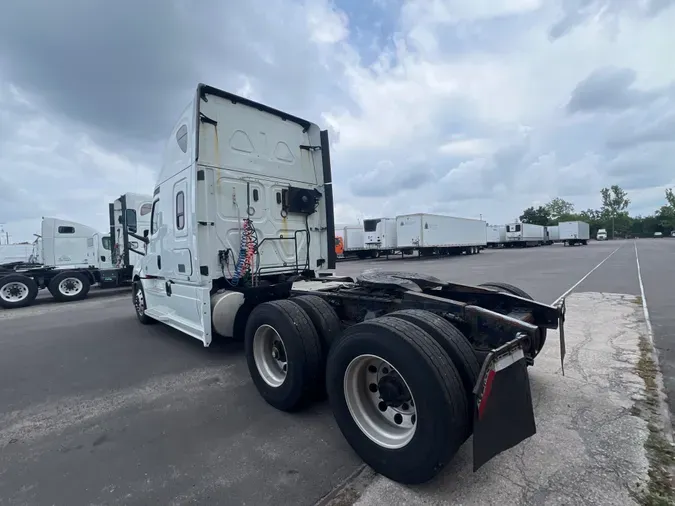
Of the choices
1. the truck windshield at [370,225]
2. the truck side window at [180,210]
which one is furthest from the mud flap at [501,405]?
the truck windshield at [370,225]

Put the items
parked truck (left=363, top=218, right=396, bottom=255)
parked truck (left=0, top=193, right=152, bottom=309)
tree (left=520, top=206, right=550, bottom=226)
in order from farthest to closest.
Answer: tree (left=520, top=206, right=550, bottom=226), parked truck (left=363, top=218, right=396, bottom=255), parked truck (left=0, top=193, right=152, bottom=309)

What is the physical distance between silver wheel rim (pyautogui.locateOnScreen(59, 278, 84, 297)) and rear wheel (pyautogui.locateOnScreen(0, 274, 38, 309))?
2.36ft

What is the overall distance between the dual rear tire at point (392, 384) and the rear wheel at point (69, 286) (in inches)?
471

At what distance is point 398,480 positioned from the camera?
2332mm

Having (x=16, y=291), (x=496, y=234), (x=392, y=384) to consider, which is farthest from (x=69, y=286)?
(x=496, y=234)

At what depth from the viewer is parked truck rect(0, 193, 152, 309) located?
11281 mm

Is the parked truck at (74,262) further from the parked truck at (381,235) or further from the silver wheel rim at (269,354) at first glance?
the parked truck at (381,235)

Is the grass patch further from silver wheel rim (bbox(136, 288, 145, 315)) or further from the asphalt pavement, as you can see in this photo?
silver wheel rim (bbox(136, 288, 145, 315))

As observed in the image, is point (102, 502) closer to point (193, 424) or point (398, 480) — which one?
point (193, 424)

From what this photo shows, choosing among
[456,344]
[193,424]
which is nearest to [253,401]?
[193,424]

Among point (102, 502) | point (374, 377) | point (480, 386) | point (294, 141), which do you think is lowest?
point (102, 502)

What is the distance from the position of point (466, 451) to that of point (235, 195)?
4127 mm

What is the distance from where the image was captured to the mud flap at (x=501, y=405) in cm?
207

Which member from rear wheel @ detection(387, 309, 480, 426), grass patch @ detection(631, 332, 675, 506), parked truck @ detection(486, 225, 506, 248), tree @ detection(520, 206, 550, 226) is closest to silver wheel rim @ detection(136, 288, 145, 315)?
rear wheel @ detection(387, 309, 480, 426)
